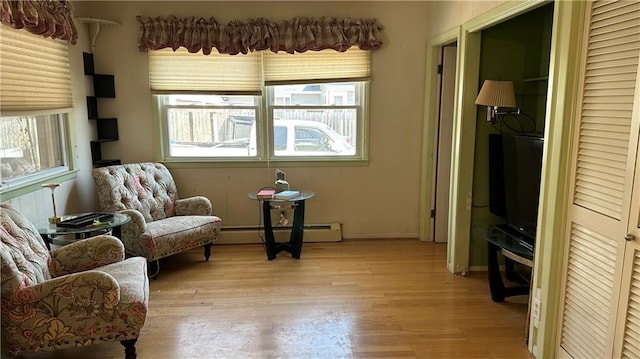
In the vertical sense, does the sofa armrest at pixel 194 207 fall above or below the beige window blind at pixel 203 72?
below

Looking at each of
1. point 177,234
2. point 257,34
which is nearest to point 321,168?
point 257,34

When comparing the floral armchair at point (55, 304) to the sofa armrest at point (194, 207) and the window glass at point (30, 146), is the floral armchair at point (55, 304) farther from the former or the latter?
the sofa armrest at point (194, 207)

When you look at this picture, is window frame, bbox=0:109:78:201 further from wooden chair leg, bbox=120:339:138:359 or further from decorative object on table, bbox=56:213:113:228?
wooden chair leg, bbox=120:339:138:359

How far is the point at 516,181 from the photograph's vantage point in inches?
120

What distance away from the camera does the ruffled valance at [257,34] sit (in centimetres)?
Result: 411

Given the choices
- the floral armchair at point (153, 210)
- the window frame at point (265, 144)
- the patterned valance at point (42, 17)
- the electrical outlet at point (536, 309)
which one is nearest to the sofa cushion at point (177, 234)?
the floral armchair at point (153, 210)

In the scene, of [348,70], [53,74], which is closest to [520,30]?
[348,70]

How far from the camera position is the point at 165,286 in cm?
345

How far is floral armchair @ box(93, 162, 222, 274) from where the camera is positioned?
11.6 ft

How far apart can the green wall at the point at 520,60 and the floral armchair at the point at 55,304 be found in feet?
9.33

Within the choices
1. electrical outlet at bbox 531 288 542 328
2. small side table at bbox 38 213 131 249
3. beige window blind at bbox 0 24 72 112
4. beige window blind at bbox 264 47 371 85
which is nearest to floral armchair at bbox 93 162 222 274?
small side table at bbox 38 213 131 249

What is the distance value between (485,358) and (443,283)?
104 cm

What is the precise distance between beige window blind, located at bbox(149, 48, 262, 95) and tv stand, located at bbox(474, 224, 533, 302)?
2.61 meters

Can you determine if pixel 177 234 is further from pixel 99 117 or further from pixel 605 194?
pixel 605 194
